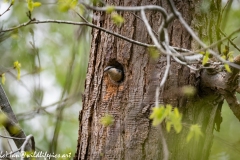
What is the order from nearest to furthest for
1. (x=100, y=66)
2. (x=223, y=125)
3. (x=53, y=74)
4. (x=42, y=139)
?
(x=100, y=66) < (x=223, y=125) < (x=42, y=139) < (x=53, y=74)

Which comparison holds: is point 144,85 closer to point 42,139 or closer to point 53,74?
point 42,139

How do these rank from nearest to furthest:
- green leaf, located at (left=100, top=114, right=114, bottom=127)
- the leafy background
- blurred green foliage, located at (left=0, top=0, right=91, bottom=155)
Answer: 1. green leaf, located at (left=100, top=114, right=114, bottom=127)
2. the leafy background
3. blurred green foliage, located at (left=0, top=0, right=91, bottom=155)

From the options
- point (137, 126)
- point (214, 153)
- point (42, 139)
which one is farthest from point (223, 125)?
point (137, 126)

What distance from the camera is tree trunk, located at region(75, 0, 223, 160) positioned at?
79.2 inches

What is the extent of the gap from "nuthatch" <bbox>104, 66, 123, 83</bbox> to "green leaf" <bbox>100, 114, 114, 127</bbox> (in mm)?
192

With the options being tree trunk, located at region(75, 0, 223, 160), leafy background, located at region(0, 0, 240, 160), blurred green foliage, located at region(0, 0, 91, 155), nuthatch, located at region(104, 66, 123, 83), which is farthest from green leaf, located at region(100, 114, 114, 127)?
blurred green foliage, located at region(0, 0, 91, 155)

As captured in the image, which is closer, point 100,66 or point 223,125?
point 100,66

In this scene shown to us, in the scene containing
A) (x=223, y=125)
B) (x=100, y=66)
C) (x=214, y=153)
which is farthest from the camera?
(x=223, y=125)

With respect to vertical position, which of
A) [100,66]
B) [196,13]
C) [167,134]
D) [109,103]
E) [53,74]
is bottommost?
[167,134]

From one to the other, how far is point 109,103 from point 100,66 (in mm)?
212

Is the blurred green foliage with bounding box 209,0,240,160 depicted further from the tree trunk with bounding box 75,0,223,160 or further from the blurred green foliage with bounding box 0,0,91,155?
the blurred green foliage with bounding box 0,0,91,155

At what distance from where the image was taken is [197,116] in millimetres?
2082

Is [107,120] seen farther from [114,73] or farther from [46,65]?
[46,65]

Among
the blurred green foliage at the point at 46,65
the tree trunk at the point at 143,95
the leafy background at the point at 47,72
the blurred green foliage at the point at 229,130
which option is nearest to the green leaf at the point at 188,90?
the tree trunk at the point at 143,95
